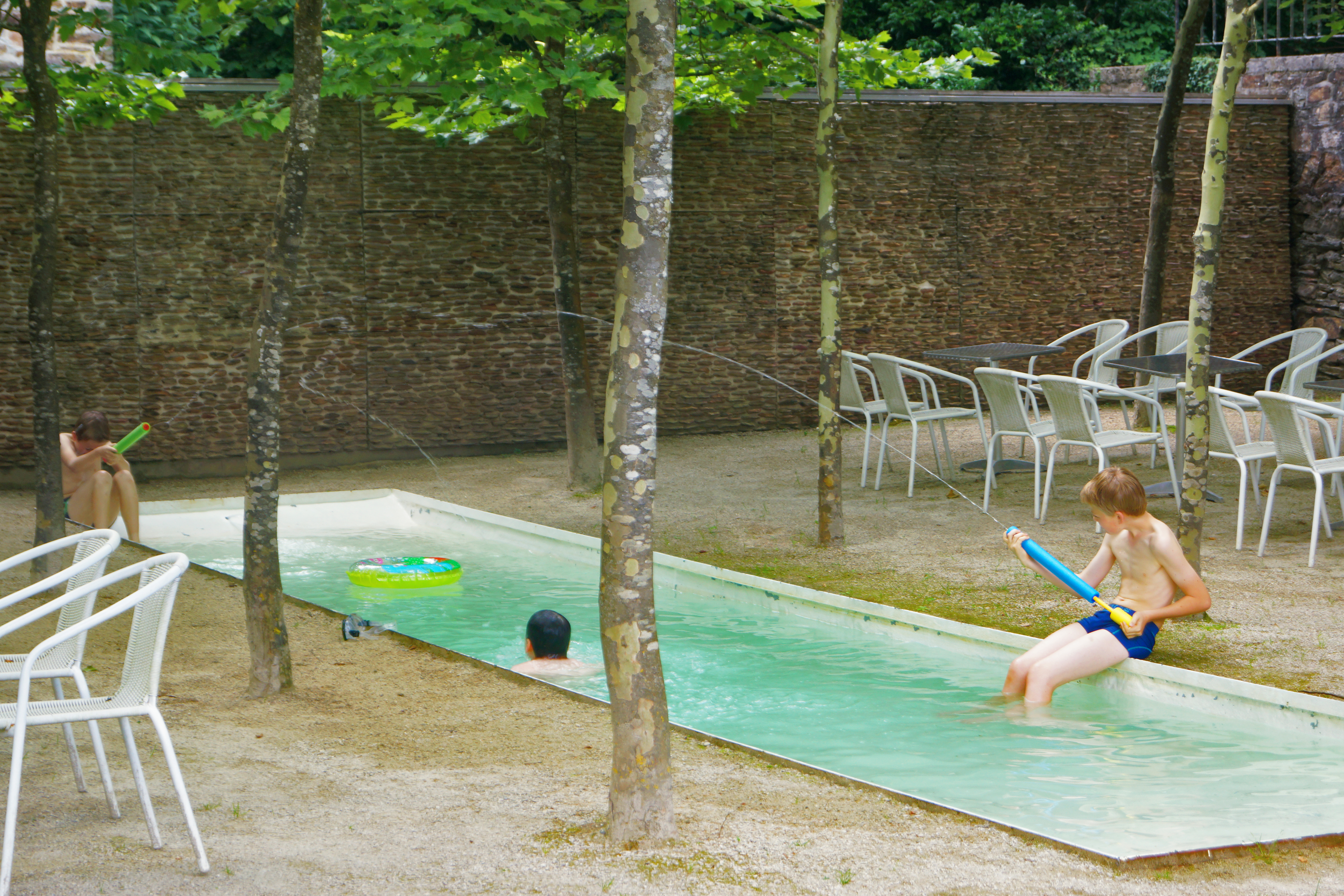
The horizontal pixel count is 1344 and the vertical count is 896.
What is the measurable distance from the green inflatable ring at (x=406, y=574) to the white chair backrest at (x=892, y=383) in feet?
10.6

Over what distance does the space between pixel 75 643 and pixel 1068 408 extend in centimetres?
595

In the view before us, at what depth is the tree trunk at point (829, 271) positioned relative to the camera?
727cm

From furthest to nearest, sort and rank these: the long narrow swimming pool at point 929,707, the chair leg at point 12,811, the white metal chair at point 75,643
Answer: the long narrow swimming pool at point 929,707 → the white metal chair at point 75,643 → the chair leg at point 12,811

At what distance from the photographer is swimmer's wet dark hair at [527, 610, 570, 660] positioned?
229 inches

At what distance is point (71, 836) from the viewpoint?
338cm

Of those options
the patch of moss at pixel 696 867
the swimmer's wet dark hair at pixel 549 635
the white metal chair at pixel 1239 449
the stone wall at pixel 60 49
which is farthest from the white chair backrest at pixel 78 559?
the stone wall at pixel 60 49

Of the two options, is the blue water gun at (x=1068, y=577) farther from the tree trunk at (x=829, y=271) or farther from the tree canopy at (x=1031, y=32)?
the tree canopy at (x=1031, y=32)

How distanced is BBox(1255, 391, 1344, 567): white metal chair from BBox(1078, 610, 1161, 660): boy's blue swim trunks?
2.11m

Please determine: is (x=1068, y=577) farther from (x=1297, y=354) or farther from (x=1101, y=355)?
(x=1297, y=354)

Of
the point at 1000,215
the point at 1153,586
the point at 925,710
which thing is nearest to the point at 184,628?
the point at 925,710

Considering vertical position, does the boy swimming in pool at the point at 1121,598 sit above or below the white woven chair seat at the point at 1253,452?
below

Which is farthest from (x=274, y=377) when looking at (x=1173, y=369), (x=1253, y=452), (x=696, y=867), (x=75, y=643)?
(x=1173, y=369)

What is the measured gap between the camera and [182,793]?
3.12 m

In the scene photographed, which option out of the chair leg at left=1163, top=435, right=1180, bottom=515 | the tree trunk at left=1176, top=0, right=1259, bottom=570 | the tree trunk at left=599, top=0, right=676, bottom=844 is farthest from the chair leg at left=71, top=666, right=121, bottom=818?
the chair leg at left=1163, top=435, right=1180, bottom=515
